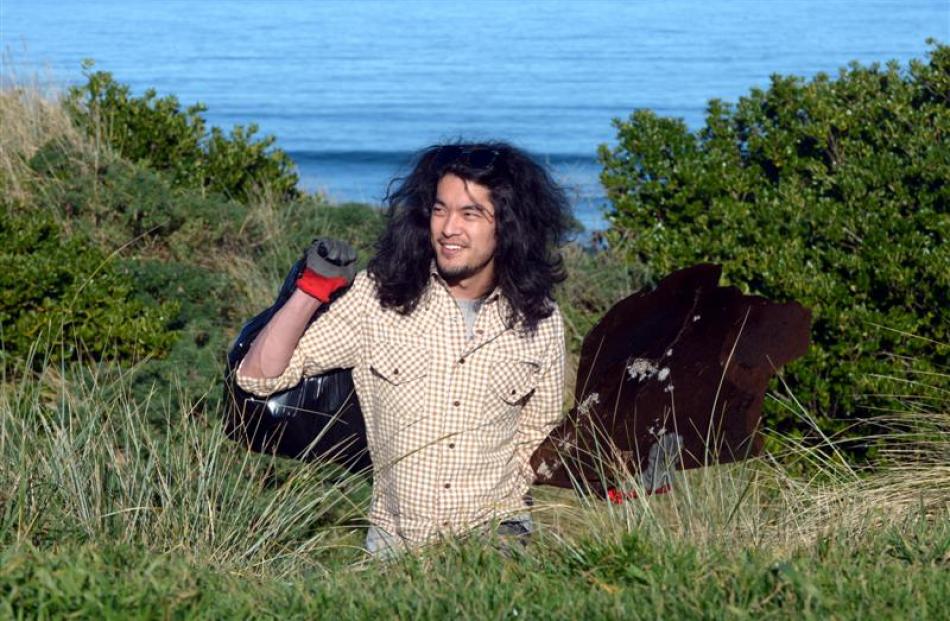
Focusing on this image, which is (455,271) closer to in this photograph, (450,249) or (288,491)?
(450,249)

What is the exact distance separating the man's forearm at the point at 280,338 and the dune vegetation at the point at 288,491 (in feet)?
1.22

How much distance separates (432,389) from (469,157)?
77 cm

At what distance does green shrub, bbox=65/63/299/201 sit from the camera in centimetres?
1062

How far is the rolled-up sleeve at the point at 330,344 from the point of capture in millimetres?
4625

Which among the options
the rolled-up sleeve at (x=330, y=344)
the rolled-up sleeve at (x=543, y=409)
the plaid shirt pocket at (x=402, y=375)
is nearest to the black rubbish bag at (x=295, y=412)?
the rolled-up sleeve at (x=330, y=344)

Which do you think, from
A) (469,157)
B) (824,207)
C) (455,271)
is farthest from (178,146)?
(455,271)

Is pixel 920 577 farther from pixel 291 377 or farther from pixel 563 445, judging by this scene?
pixel 291 377

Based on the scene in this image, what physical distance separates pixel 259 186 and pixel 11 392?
4.17m

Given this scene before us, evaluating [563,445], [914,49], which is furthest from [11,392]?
[914,49]

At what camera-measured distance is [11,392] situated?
696cm

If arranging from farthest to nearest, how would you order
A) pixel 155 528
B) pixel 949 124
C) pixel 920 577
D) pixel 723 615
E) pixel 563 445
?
pixel 949 124, pixel 563 445, pixel 155 528, pixel 920 577, pixel 723 615

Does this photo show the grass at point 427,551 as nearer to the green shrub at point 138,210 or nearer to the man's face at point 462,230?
the man's face at point 462,230

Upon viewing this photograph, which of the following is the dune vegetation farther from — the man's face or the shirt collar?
the man's face

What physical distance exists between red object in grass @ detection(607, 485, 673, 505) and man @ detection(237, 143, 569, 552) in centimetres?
29
